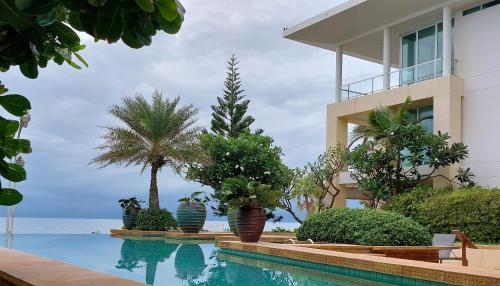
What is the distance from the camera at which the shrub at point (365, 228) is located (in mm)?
8922

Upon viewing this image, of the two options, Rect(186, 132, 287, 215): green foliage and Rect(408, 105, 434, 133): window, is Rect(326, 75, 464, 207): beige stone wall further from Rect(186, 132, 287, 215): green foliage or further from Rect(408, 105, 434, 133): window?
Rect(186, 132, 287, 215): green foliage

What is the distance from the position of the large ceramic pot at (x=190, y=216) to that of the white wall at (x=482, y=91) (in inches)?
293

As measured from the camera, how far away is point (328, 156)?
58.7ft

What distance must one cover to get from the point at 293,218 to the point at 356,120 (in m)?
4.24

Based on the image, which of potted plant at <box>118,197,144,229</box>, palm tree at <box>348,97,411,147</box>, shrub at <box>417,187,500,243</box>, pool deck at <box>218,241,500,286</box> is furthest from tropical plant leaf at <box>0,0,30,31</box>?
potted plant at <box>118,197,144,229</box>

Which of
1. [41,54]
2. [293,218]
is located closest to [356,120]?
[293,218]

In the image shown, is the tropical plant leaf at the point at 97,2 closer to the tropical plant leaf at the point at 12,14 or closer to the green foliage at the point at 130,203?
the tropical plant leaf at the point at 12,14

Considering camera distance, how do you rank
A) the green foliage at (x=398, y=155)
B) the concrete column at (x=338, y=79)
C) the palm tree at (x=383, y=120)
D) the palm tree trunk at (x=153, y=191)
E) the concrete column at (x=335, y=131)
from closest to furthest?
the green foliage at (x=398, y=155) → the palm tree at (x=383, y=120) → the palm tree trunk at (x=153, y=191) → the concrete column at (x=335, y=131) → the concrete column at (x=338, y=79)

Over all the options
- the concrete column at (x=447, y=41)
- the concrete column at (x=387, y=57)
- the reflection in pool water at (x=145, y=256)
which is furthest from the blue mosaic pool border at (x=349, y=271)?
the concrete column at (x=387, y=57)

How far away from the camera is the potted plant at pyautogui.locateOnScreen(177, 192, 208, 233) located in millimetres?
14805

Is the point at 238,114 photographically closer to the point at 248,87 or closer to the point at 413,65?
the point at 248,87

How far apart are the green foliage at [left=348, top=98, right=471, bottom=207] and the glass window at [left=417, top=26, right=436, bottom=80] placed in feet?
5.30

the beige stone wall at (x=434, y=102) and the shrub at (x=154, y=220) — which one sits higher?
the beige stone wall at (x=434, y=102)

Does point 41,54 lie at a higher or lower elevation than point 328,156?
lower
